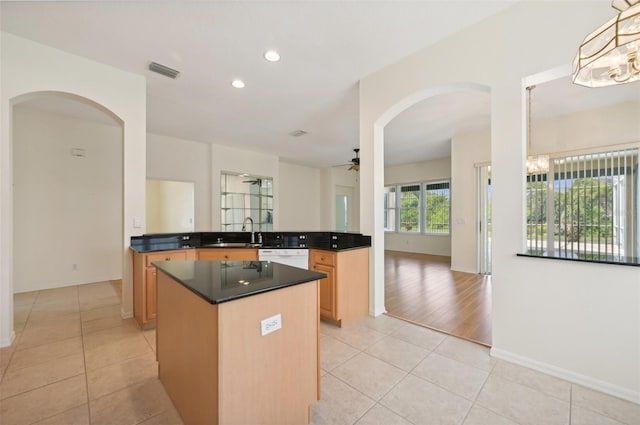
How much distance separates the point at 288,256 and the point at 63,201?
4392 mm

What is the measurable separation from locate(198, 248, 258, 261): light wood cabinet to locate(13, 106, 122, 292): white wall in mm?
2981

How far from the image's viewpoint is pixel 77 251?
15.2 feet

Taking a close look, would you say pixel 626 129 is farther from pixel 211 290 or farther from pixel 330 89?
pixel 211 290

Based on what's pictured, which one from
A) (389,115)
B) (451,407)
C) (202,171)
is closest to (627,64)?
(389,115)

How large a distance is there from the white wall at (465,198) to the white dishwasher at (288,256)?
4.13 meters

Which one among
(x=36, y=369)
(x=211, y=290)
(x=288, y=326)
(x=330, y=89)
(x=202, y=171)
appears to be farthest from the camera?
(x=202, y=171)

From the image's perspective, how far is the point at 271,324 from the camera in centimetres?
131

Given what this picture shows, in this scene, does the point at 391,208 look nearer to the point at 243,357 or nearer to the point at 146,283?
the point at 146,283

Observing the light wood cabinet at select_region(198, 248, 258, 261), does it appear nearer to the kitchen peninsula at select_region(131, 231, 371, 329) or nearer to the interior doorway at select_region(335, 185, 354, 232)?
the kitchen peninsula at select_region(131, 231, 371, 329)

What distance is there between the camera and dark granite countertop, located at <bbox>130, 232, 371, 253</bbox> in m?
3.12

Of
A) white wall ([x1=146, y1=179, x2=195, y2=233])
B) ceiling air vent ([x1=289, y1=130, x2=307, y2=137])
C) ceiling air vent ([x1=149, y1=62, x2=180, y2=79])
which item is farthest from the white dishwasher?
white wall ([x1=146, y1=179, x2=195, y2=233])

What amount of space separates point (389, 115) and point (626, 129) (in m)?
3.79

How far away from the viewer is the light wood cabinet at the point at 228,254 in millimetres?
3324

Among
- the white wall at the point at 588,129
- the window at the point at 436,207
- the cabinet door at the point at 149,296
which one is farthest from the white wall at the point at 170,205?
the white wall at the point at 588,129
